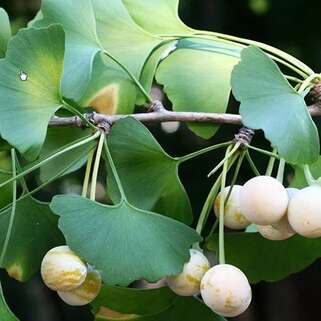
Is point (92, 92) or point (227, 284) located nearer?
point (227, 284)

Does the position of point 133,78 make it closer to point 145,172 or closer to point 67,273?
point 145,172

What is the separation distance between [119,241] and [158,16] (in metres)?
0.26

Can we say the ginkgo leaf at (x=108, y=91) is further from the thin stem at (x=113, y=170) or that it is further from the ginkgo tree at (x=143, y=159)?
the thin stem at (x=113, y=170)

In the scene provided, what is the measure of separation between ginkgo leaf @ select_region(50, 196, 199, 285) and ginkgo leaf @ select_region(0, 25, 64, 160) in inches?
1.7

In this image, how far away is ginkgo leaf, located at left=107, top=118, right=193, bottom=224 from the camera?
1.86 ft

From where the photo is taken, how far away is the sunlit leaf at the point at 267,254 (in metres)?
0.63

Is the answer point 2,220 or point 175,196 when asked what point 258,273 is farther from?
point 2,220

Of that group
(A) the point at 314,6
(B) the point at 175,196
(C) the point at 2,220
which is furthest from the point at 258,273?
(A) the point at 314,6

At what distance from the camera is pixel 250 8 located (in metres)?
1.72

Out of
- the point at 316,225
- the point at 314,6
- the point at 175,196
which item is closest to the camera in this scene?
the point at 316,225

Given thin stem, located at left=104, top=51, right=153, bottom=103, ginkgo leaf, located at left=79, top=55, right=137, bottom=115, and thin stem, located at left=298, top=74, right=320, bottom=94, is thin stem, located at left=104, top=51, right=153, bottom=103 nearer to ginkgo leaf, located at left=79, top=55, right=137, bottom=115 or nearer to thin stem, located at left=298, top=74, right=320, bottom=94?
ginkgo leaf, located at left=79, top=55, right=137, bottom=115

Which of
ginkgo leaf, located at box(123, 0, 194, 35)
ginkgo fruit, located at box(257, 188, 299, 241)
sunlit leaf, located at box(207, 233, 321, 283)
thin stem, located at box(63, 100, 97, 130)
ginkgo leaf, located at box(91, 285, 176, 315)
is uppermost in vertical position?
ginkgo leaf, located at box(123, 0, 194, 35)

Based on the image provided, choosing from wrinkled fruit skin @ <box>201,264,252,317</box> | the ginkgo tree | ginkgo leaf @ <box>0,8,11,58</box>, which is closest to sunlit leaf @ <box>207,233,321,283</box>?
the ginkgo tree

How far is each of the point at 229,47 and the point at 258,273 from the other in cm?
19
